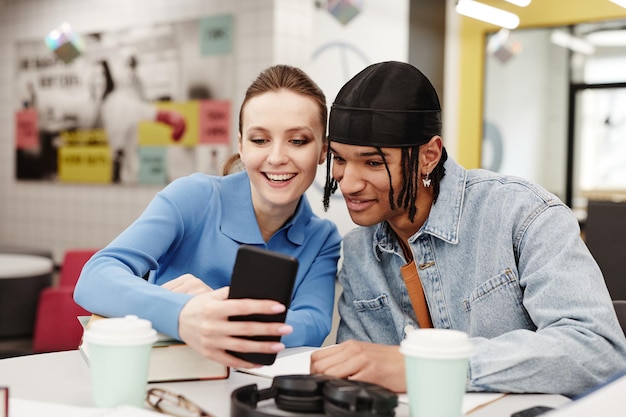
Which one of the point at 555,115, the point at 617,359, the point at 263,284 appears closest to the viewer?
the point at 263,284

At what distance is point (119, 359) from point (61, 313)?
8.65ft

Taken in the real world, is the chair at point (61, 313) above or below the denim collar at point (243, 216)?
below

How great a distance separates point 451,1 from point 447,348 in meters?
6.06

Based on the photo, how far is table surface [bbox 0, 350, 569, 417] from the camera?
1.13 m

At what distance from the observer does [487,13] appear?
19.2 feet

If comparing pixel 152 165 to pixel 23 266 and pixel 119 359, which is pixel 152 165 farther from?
pixel 119 359

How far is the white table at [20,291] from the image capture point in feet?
14.7

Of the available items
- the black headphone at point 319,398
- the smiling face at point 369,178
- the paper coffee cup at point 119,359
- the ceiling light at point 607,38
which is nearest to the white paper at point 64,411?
the paper coffee cup at point 119,359

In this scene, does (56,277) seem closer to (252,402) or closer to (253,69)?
(253,69)

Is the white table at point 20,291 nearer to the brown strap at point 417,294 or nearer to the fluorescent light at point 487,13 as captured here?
the brown strap at point 417,294

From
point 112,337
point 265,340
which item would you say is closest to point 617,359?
point 265,340

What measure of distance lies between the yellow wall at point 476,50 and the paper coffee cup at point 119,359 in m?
6.09

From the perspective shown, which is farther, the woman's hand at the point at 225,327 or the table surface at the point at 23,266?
the table surface at the point at 23,266

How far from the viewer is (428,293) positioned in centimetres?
161
